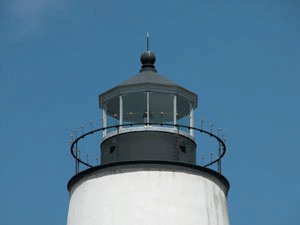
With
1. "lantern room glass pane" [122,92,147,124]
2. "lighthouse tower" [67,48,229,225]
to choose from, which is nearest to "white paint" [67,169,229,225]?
"lighthouse tower" [67,48,229,225]

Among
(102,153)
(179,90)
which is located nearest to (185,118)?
(179,90)

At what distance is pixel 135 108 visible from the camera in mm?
23609

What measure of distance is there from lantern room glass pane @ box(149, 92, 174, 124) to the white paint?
1.55 metres

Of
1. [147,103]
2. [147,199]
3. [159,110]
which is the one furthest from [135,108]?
[147,199]

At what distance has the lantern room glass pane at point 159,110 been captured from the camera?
A: 23500 mm

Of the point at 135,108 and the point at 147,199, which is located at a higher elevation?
the point at 135,108

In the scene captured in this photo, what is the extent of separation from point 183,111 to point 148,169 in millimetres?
2219

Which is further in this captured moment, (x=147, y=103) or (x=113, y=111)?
(x=113, y=111)

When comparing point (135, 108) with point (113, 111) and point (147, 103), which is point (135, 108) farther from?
point (113, 111)

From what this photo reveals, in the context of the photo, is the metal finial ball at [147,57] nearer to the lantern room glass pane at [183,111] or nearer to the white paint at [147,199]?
the lantern room glass pane at [183,111]

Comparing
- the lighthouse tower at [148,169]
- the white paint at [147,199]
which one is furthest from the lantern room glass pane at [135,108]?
the white paint at [147,199]

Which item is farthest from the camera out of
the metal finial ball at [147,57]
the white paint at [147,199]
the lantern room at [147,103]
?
the metal finial ball at [147,57]

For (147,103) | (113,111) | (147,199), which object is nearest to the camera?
(147,199)

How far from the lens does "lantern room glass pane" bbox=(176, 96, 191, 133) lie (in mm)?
23812
